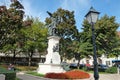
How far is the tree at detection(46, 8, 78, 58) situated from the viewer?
5142cm

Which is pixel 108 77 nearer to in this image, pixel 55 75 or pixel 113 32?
pixel 55 75

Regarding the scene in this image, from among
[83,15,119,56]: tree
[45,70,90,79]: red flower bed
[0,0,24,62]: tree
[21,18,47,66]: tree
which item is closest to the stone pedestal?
[45,70,90,79]: red flower bed

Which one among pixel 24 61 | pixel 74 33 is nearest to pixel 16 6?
pixel 74 33

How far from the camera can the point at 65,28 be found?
173 ft

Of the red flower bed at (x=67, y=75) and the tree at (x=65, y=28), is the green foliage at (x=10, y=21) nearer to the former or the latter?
the red flower bed at (x=67, y=75)

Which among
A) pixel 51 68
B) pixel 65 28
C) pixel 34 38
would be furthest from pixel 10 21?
pixel 65 28

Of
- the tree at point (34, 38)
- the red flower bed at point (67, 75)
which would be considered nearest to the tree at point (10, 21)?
the red flower bed at point (67, 75)

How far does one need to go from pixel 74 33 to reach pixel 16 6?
34.3m

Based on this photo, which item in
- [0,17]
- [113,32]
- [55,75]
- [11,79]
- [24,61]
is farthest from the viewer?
[24,61]

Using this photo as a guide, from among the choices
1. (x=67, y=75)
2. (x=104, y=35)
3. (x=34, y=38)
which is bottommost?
(x=67, y=75)

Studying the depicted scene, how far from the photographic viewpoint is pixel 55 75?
981 inches

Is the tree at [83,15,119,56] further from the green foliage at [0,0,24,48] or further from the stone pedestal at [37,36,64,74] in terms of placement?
the green foliage at [0,0,24,48]

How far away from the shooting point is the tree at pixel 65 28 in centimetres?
5142

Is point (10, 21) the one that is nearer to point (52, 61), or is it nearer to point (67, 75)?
point (67, 75)
